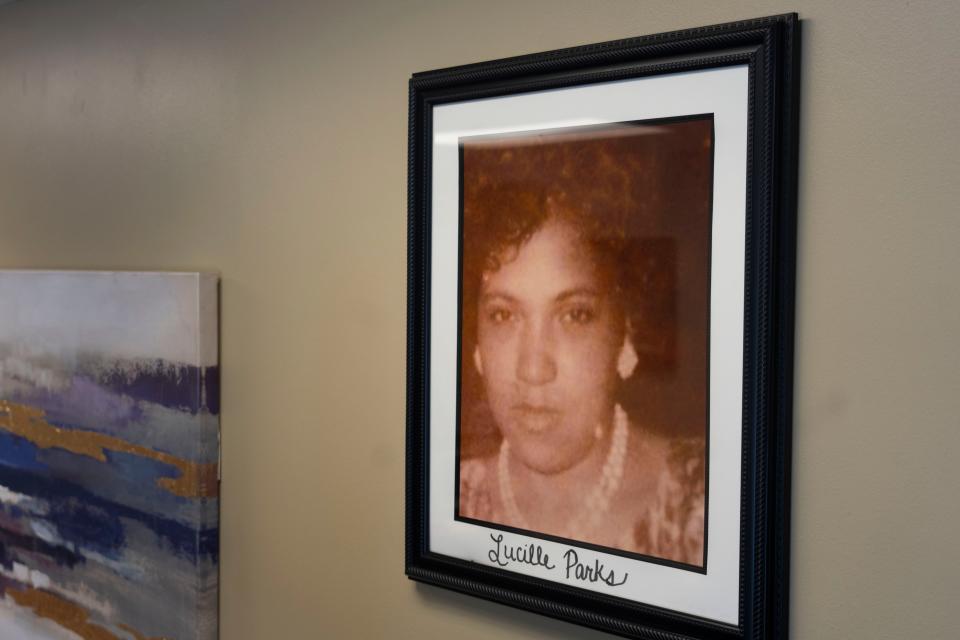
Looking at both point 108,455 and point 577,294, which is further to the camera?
point 108,455

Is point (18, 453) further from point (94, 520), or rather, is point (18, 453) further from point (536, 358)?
point (536, 358)

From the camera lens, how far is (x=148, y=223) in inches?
56.1

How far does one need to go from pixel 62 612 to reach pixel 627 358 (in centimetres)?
124

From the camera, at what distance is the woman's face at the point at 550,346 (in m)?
0.92

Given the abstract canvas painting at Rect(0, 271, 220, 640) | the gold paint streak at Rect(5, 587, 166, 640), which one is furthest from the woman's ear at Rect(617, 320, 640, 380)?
the gold paint streak at Rect(5, 587, 166, 640)

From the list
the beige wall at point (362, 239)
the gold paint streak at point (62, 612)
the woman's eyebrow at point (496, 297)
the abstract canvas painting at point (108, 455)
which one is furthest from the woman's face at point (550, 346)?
the gold paint streak at point (62, 612)

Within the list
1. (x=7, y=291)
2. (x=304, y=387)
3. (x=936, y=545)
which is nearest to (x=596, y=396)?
(x=936, y=545)

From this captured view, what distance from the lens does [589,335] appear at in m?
0.93

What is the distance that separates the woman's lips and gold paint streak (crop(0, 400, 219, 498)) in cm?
60

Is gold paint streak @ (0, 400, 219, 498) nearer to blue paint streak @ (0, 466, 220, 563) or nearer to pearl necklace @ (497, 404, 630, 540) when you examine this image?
blue paint streak @ (0, 466, 220, 563)

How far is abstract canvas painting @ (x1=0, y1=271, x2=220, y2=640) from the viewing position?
51.9 inches

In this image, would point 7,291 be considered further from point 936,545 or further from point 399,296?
point 936,545

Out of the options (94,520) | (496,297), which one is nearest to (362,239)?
(496,297)

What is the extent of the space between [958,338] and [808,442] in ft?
0.54
